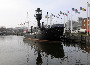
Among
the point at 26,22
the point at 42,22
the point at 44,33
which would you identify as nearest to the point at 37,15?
the point at 42,22

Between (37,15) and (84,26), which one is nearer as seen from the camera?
(37,15)

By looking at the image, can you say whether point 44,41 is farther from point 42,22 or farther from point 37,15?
point 37,15

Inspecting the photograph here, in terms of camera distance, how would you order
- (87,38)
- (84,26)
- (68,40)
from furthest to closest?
(84,26)
(68,40)
(87,38)

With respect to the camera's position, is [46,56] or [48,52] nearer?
[46,56]

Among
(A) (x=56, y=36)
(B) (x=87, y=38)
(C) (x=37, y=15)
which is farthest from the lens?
(C) (x=37, y=15)

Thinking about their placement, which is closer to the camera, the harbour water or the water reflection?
the harbour water

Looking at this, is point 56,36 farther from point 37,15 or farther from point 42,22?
point 37,15

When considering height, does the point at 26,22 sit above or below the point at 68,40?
above

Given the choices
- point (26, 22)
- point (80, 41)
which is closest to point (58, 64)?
point (80, 41)

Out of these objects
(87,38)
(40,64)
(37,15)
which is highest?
(37,15)

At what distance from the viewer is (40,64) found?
49.6ft

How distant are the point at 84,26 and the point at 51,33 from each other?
147 ft

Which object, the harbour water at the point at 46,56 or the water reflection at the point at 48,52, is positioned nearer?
the harbour water at the point at 46,56

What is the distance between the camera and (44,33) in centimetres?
3734
